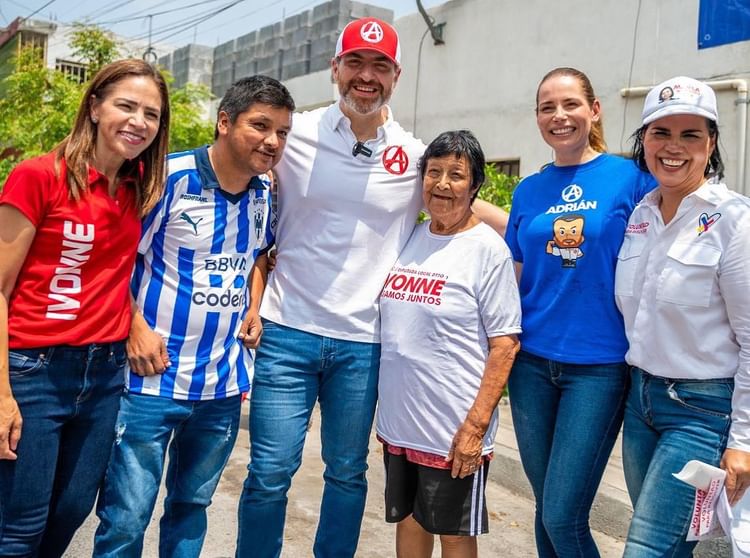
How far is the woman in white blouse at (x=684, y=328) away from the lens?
8.36 feet

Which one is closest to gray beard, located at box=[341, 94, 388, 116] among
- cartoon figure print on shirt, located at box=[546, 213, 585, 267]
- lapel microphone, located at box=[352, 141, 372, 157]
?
lapel microphone, located at box=[352, 141, 372, 157]

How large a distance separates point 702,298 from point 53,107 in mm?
10740

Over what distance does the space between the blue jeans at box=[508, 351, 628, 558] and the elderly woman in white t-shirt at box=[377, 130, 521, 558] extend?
19cm

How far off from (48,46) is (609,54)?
20.7 meters

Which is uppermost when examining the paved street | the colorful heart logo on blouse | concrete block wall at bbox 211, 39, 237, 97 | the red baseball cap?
concrete block wall at bbox 211, 39, 237, 97

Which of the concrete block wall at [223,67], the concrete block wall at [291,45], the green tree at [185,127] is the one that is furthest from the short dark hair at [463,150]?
the concrete block wall at [223,67]

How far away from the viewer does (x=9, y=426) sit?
251 cm

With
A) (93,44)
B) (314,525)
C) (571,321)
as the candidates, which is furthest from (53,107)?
(571,321)

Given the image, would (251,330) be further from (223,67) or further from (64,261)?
(223,67)

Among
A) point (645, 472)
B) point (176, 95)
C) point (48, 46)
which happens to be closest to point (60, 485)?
point (645, 472)

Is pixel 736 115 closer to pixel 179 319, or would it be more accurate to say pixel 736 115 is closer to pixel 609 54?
pixel 609 54

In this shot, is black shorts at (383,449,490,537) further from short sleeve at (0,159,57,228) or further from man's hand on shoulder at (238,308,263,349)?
short sleeve at (0,159,57,228)

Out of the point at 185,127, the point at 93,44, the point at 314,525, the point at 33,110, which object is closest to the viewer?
the point at 314,525

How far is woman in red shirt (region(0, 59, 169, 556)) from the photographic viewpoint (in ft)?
8.40
